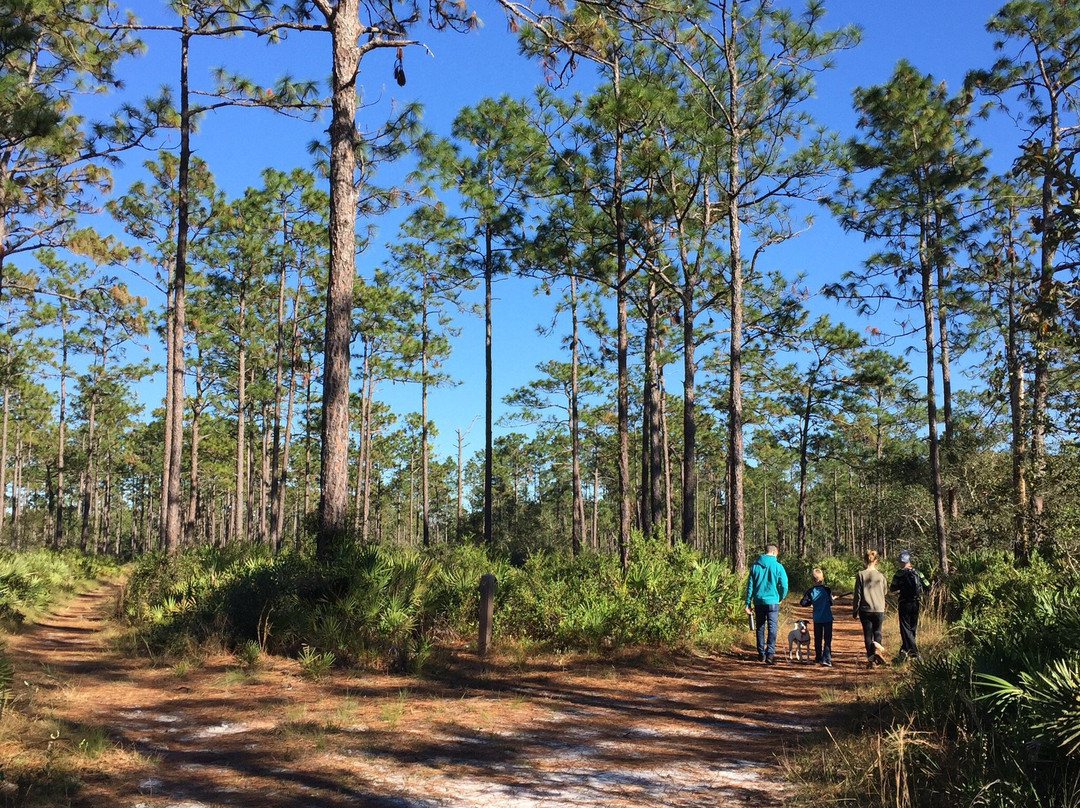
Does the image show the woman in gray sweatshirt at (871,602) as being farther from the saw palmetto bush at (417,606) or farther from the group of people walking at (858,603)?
the saw palmetto bush at (417,606)

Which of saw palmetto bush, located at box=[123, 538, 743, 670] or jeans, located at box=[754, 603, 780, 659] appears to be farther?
jeans, located at box=[754, 603, 780, 659]

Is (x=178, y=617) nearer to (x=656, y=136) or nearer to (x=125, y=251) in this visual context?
(x=125, y=251)

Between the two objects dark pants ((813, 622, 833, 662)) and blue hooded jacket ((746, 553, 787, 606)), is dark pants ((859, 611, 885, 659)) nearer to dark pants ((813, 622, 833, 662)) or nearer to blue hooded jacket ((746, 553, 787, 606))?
dark pants ((813, 622, 833, 662))

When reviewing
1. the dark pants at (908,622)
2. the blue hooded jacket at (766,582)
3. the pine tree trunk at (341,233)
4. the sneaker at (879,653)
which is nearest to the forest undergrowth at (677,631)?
the dark pants at (908,622)

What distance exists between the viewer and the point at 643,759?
5848 millimetres

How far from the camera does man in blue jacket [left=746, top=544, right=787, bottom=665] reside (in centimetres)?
1049

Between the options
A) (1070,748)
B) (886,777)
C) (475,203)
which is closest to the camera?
(1070,748)

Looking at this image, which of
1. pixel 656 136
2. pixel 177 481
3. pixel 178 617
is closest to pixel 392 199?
pixel 656 136

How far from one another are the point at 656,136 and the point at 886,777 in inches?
600

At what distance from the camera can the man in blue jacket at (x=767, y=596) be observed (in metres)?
10.5

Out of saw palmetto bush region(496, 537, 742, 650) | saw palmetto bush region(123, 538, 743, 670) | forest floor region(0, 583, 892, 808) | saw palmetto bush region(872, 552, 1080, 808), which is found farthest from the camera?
saw palmetto bush region(496, 537, 742, 650)

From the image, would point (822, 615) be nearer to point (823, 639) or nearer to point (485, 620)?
point (823, 639)

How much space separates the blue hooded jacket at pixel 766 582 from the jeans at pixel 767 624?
2.5 inches

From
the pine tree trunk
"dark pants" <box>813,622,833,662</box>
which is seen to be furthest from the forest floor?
the pine tree trunk
